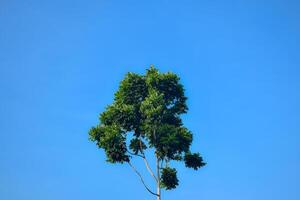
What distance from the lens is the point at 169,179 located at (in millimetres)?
36188

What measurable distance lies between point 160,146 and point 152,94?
5340 millimetres

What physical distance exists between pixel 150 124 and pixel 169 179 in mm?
5777

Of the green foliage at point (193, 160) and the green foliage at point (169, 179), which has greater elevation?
the green foliage at point (193, 160)

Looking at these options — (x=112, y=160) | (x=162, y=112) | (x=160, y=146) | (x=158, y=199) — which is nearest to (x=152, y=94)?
(x=162, y=112)

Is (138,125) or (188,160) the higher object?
(138,125)

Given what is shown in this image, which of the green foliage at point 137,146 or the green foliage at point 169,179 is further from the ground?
the green foliage at point 137,146

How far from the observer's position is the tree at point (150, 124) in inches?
1473

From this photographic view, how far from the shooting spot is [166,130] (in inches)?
1481

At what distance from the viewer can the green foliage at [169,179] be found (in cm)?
3619

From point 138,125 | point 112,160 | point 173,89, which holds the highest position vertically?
point 173,89

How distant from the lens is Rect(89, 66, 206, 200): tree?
123 feet

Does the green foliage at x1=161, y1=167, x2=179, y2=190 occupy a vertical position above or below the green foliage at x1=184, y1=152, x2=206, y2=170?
below

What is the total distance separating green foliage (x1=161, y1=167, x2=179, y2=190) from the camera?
36188mm

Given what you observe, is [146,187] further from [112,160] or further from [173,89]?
[173,89]
